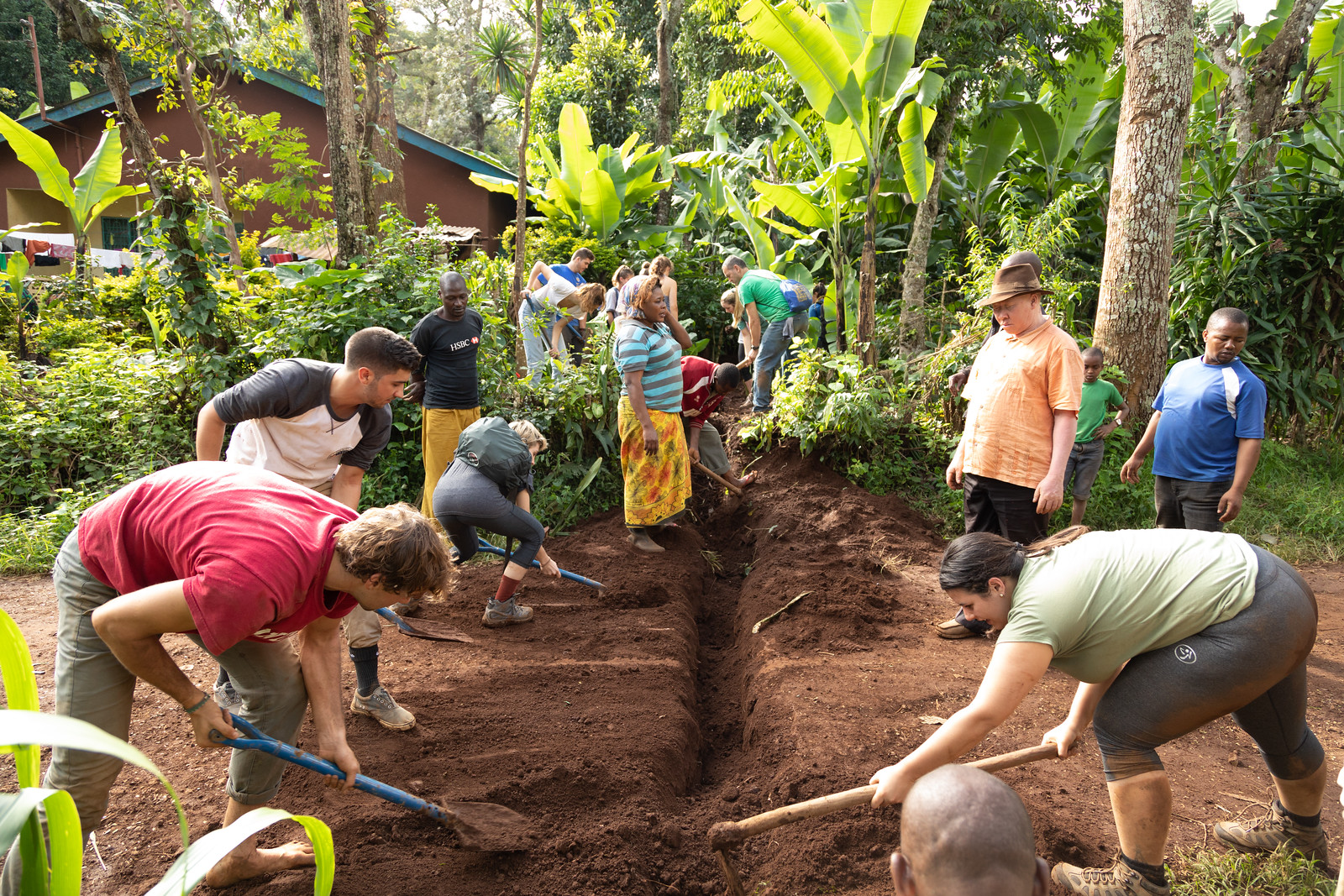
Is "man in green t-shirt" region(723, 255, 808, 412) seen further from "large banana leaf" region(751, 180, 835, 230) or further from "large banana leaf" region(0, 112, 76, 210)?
"large banana leaf" region(0, 112, 76, 210)

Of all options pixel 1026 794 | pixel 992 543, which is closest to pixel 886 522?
pixel 1026 794

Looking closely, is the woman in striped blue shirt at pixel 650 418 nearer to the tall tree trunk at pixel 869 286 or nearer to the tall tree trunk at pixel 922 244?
the tall tree trunk at pixel 869 286

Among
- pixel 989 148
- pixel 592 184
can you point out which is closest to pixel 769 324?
pixel 989 148

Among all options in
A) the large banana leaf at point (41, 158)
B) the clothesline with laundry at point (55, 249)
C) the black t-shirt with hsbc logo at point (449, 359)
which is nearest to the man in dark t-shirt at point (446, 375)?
the black t-shirt with hsbc logo at point (449, 359)

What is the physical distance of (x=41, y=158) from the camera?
9.10m

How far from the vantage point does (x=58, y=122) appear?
1417 cm

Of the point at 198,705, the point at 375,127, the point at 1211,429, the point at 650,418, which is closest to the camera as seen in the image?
the point at 198,705

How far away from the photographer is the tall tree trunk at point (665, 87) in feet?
46.6

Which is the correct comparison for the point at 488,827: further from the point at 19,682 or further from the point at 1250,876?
the point at 1250,876

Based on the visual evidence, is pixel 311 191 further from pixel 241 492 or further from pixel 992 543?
pixel 992 543

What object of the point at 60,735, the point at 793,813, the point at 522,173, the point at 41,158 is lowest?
the point at 793,813

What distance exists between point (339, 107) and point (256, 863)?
6093mm

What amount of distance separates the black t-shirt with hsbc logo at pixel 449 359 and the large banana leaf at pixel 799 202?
11.7ft

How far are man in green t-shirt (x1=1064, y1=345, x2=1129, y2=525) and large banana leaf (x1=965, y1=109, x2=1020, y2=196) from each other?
5035mm
